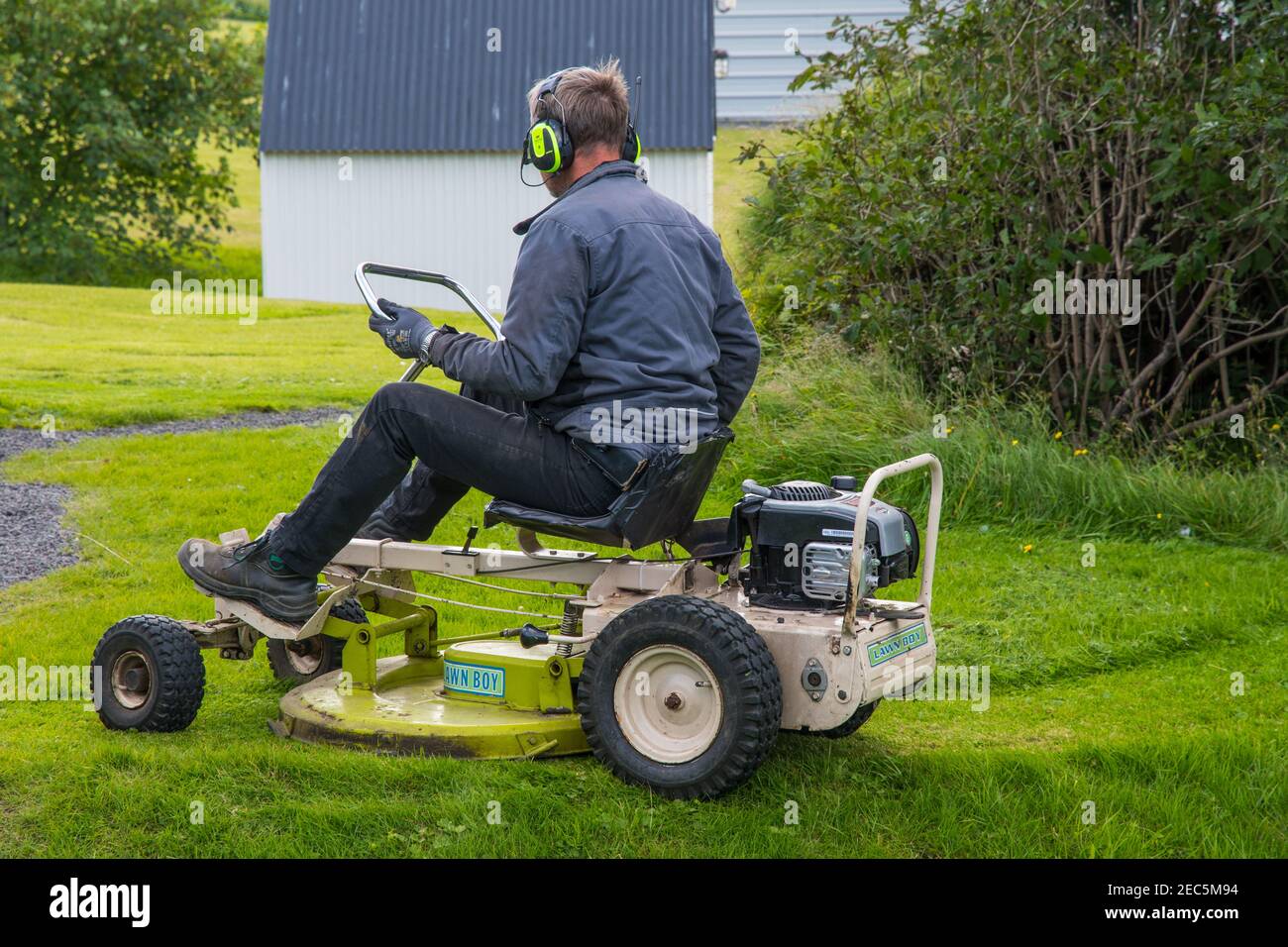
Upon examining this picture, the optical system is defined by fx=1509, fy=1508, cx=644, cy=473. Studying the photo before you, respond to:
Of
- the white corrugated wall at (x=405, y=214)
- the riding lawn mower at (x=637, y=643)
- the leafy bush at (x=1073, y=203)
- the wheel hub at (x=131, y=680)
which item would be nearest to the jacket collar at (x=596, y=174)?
the riding lawn mower at (x=637, y=643)

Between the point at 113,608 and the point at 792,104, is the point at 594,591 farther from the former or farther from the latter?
the point at 792,104

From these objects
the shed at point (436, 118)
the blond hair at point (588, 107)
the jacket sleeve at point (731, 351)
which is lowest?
the jacket sleeve at point (731, 351)

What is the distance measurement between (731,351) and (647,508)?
83cm

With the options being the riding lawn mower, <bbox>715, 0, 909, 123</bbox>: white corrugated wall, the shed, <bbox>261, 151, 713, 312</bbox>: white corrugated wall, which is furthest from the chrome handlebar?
<bbox>715, 0, 909, 123</bbox>: white corrugated wall

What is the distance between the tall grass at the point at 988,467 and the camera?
796 cm

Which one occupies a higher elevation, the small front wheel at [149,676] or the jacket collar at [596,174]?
the jacket collar at [596,174]

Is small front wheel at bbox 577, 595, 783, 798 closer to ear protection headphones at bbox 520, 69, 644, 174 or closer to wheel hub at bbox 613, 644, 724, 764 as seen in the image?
wheel hub at bbox 613, 644, 724, 764

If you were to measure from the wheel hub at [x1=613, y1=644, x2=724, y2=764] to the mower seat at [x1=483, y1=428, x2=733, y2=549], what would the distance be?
348 mm

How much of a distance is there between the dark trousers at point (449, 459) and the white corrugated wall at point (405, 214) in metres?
20.2

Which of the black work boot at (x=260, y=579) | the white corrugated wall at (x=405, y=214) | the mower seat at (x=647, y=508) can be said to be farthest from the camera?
the white corrugated wall at (x=405, y=214)

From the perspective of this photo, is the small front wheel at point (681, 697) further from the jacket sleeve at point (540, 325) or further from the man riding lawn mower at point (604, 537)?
the jacket sleeve at point (540, 325)

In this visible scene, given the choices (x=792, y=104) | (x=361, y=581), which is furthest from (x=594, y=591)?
(x=792, y=104)

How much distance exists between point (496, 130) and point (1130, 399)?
57.5 ft

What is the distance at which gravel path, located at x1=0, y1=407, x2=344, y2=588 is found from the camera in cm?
750
